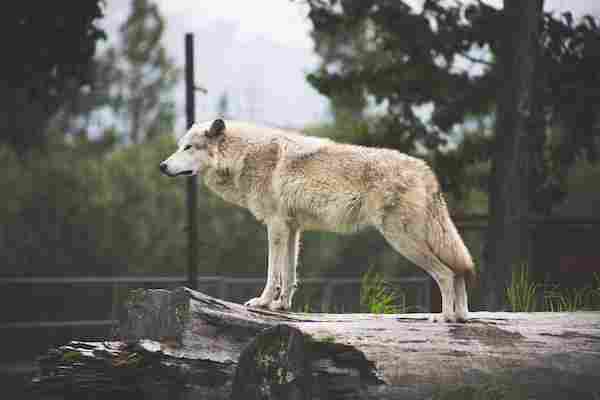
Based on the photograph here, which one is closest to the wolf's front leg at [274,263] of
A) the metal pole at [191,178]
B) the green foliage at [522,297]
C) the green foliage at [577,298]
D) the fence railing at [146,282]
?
the fence railing at [146,282]

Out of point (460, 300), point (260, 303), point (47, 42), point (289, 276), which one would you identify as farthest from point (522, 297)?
point (47, 42)

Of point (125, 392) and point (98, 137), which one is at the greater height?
point (98, 137)

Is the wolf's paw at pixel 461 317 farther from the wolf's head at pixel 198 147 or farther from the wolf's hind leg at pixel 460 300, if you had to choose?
the wolf's head at pixel 198 147

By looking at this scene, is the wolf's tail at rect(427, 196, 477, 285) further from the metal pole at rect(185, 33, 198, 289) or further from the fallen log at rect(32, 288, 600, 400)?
the metal pole at rect(185, 33, 198, 289)

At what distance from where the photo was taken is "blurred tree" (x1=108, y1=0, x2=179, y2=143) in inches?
1693

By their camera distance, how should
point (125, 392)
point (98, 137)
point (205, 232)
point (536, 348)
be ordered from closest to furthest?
point (536, 348)
point (125, 392)
point (205, 232)
point (98, 137)

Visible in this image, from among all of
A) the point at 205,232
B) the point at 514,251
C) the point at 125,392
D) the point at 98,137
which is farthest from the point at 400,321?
the point at 98,137

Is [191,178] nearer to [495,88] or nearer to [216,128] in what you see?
[216,128]

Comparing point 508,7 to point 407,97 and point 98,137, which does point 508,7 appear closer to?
point 407,97

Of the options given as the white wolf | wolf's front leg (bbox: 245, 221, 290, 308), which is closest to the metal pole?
the white wolf

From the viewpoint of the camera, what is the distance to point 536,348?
6.15m

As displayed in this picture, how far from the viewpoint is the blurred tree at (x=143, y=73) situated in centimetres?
4300

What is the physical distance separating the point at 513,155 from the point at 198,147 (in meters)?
5.52

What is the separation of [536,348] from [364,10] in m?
7.22
